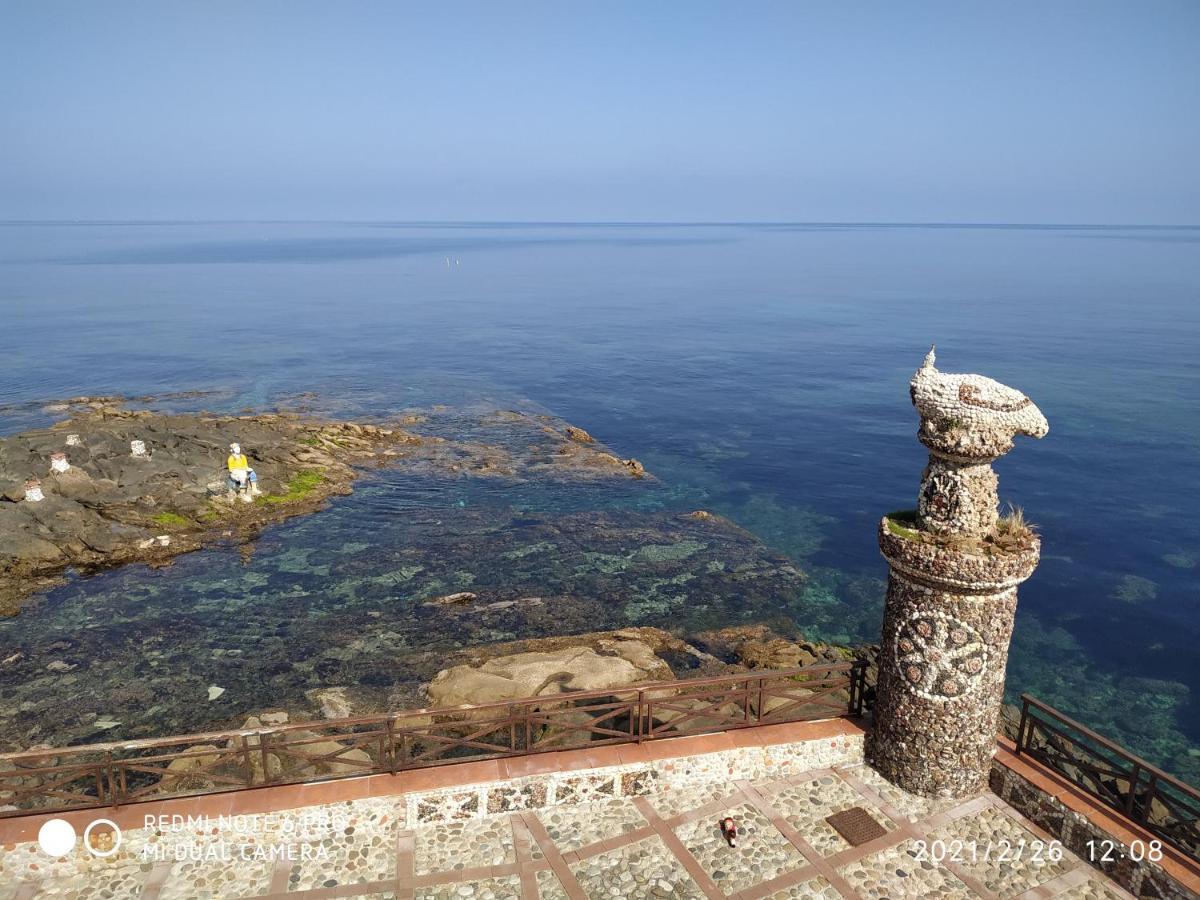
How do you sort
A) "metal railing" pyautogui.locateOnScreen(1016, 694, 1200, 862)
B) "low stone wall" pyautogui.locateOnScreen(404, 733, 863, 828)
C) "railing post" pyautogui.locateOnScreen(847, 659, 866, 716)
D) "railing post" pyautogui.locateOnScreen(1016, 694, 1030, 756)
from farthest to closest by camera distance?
"railing post" pyautogui.locateOnScreen(847, 659, 866, 716) < "railing post" pyautogui.locateOnScreen(1016, 694, 1030, 756) < "low stone wall" pyautogui.locateOnScreen(404, 733, 863, 828) < "metal railing" pyautogui.locateOnScreen(1016, 694, 1200, 862)

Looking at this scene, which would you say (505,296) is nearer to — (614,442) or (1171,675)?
(614,442)

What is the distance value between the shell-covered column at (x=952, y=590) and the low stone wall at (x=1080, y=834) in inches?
18.0

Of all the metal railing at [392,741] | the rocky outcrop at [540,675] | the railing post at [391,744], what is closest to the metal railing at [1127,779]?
the metal railing at [392,741]

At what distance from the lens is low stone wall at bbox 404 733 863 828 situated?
10.8 meters

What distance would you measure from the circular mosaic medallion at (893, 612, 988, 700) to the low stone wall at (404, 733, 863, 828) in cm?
180

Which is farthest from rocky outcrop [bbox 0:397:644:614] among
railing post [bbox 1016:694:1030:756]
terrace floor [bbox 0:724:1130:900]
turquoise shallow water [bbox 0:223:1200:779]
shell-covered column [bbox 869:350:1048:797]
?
railing post [bbox 1016:694:1030:756]

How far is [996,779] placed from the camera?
457 inches

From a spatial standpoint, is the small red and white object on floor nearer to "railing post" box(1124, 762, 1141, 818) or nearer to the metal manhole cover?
the metal manhole cover

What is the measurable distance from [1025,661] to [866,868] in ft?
46.3

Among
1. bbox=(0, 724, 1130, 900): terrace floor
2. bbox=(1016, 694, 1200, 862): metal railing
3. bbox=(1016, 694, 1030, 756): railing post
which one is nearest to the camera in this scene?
bbox=(0, 724, 1130, 900): terrace floor

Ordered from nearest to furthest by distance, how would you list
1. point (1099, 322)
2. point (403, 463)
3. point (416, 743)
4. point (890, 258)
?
point (416, 743)
point (403, 463)
point (1099, 322)
point (890, 258)

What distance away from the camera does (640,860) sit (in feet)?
33.8

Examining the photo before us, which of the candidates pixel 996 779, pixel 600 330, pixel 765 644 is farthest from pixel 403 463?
pixel 600 330

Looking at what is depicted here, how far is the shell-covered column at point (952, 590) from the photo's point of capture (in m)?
10.1
